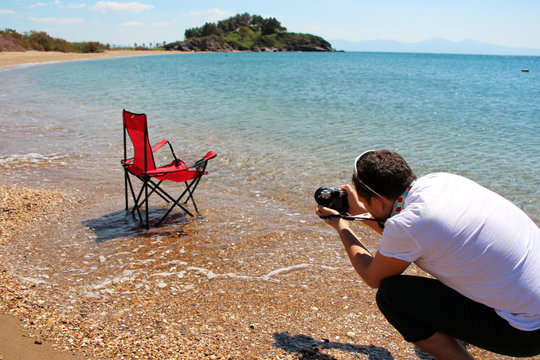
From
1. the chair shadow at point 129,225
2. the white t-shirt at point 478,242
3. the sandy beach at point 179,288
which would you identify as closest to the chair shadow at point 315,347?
the sandy beach at point 179,288

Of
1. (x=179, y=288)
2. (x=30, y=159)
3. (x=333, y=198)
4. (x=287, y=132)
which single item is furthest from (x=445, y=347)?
(x=287, y=132)

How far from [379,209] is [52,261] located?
10.2 feet

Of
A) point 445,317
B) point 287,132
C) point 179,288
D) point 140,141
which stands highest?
point 140,141

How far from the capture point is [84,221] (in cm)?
499

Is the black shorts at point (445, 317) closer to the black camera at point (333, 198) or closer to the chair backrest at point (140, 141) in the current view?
the black camera at point (333, 198)

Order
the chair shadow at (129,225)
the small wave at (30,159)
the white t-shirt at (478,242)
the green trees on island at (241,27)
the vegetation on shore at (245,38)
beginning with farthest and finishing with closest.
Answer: the green trees on island at (241,27) → the vegetation on shore at (245,38) → the small wave at (30,159) → the chair shadow at (129,225) → the white t-shirt at (478,242)

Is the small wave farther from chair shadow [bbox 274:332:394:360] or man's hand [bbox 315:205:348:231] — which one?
man's hand [bbox 315:205:348:231]

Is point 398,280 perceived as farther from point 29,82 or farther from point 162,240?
point 29,82

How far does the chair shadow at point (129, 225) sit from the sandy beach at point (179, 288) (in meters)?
0.02

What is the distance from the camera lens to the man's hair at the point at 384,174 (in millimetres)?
2098

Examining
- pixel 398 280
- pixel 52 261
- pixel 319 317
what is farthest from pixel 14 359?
pixel 398 280

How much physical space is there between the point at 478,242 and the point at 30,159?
814cm

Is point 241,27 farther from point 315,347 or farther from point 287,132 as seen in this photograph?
point 315,347

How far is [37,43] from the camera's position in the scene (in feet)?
191
